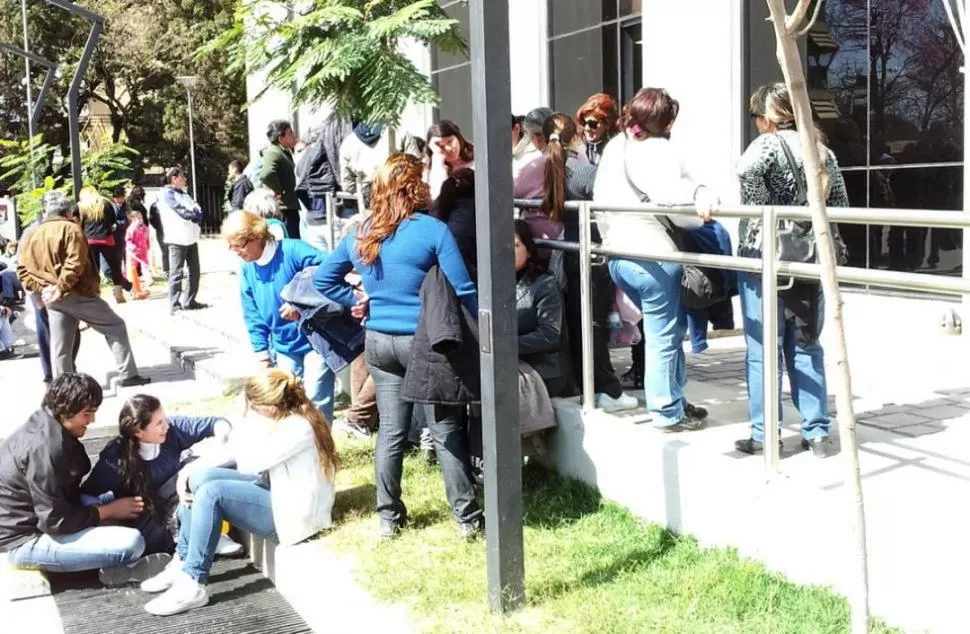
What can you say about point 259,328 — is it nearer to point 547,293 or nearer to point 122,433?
point 122,433

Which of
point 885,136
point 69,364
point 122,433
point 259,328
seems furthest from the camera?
point 69,364

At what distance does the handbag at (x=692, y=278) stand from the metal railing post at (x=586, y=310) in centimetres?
39

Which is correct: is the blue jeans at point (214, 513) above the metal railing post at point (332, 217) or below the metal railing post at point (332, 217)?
below

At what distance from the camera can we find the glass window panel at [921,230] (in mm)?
8516

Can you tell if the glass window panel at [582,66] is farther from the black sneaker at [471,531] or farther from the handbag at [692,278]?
the black sneaker at [471,531]

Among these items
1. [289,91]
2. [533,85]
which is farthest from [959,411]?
[533,85]

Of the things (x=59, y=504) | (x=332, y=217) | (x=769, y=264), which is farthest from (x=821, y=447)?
(x=332, y=217)

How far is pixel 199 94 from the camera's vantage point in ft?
137

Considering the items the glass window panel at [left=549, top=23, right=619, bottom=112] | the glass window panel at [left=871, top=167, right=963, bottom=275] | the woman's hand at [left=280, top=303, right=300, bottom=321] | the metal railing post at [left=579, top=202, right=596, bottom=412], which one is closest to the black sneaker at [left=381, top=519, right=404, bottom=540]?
the metal railing post at [left=579, top=202, right=596, bottom=412]

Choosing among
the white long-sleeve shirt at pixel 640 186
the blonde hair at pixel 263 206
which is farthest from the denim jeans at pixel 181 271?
the white long-sleeve shirt at pixel 640 186

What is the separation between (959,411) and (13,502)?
16.3 ft

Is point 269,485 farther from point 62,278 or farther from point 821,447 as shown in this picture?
point 62,278

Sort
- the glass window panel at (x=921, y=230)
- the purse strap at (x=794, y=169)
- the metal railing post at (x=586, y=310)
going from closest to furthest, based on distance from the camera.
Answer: the purse strap at (x=794, y=169) < the metal railing post at (x=586, y=310) < the glass window panel at (x=921, y=230)

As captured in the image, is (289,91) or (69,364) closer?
(289,91)
